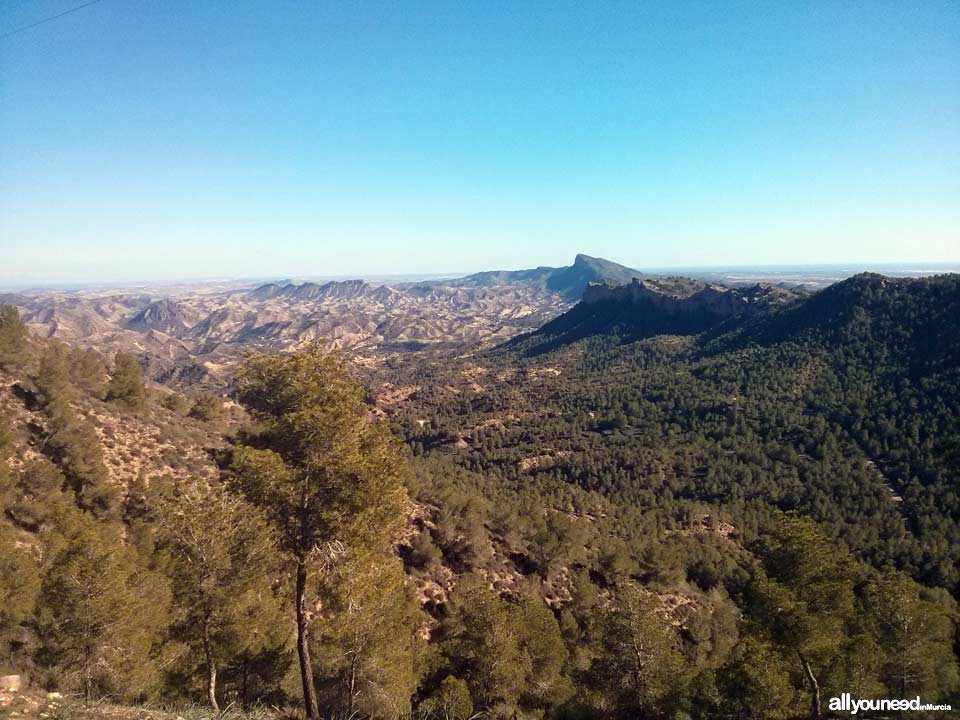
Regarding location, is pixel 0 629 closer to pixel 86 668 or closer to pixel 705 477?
pixel 86 668

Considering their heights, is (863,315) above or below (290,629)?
above

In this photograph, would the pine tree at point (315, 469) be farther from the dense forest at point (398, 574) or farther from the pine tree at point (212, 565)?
the pine tree at point (212, 565)

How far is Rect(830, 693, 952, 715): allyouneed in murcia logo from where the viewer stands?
1298cm

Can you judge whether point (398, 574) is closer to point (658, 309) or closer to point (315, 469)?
point (315, 469)

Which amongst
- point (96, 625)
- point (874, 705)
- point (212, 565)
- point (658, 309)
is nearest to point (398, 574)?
point (212, 565)

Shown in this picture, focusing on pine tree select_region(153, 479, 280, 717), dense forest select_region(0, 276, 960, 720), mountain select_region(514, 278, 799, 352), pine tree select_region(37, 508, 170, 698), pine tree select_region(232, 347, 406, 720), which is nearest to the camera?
pine tree select_region(232, 347, 406, 720)

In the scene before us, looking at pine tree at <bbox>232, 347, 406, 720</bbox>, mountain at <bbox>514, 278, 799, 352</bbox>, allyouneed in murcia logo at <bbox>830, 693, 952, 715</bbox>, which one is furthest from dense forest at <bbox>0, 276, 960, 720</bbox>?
mountain at <bbox>514, 278, 799, 352</bbox>

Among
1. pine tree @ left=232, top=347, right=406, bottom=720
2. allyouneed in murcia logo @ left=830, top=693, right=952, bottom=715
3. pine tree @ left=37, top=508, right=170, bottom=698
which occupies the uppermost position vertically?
pine tree @ left=232, top=347, right=406, bottom=720

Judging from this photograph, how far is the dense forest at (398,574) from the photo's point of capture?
11.0 m

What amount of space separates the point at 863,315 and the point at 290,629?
128 m

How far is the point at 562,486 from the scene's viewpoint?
6456cm

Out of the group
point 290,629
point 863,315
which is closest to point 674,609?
point 290,629

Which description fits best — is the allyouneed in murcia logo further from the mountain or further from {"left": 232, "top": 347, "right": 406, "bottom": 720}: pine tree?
the mountain

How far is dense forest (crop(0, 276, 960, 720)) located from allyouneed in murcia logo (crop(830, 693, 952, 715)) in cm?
45
